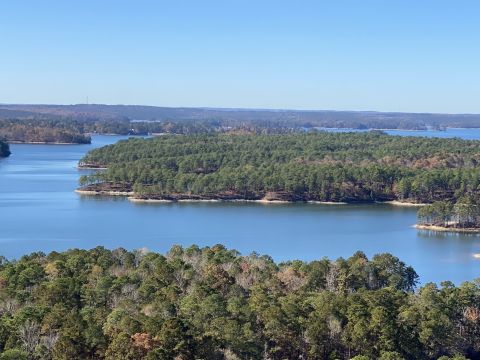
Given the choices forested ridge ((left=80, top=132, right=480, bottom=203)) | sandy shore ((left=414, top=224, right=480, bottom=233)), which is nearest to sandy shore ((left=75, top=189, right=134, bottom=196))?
forested ridge ((left=80, top=132, right=480, bottom=203))

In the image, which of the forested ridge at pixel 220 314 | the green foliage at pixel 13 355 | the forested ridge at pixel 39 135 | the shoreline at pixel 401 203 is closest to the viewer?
the green foliage at pixel 13 355

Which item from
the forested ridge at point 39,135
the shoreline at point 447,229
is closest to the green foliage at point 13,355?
the shoreline at point 447,229

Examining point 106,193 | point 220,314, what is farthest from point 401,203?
point 220,314

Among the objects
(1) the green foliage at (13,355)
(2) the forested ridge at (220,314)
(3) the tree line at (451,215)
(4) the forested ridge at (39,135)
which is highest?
(1) the green foliage at (13,355)

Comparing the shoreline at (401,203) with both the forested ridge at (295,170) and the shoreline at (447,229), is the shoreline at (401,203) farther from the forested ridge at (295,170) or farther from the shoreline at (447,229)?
the shoreline at (447,229)

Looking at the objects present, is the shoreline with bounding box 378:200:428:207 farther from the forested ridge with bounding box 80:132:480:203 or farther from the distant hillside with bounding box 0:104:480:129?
the distant hillside with bounding box 0:104:480:129

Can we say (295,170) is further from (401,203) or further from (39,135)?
(39,135)
